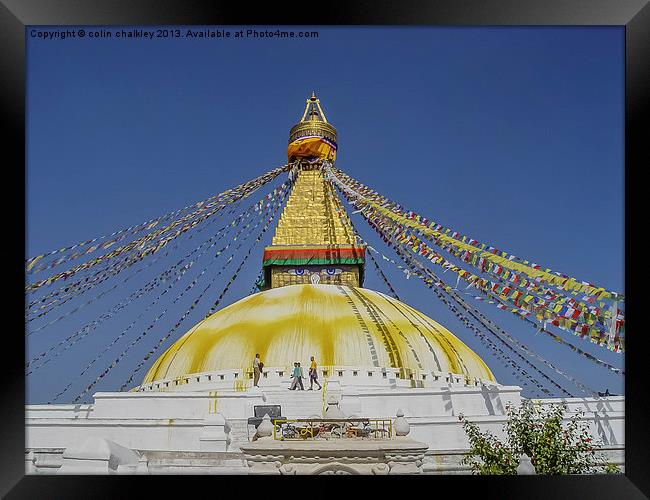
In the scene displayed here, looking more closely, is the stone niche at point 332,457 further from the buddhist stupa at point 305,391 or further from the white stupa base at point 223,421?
the white stupa base at point 223,421

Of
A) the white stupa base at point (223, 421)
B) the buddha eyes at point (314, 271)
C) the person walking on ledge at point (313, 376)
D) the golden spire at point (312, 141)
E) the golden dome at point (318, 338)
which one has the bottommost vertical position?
the white stupa base at point (223, 421)

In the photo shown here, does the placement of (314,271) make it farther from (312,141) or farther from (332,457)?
(332,457)

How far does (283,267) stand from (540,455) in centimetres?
864

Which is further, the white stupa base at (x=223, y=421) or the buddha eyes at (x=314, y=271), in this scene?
the buddha eyes at (x=314, y=271)

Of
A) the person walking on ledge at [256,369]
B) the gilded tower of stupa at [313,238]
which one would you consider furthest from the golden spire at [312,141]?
the person walking on ledge at [256,369]

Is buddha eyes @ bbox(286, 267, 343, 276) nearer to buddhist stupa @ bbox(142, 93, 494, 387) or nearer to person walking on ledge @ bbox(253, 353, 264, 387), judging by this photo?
buddhist stupa @ bbox(142, 93, 494, 387)

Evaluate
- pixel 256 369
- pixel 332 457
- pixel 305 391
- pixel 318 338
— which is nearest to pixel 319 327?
pixel 318 338

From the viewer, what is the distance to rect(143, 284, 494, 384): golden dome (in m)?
12.7

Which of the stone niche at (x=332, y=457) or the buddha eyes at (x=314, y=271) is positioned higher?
the buddha eyes at (x=314, y=271)

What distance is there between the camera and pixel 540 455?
8156 mm
